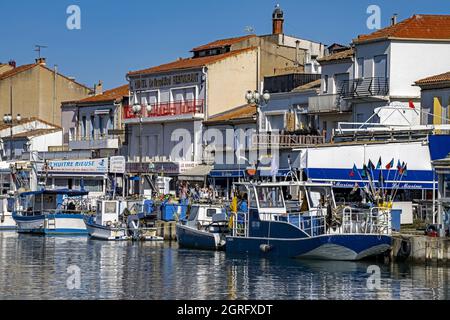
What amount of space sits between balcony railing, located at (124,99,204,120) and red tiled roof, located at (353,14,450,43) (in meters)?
13.6

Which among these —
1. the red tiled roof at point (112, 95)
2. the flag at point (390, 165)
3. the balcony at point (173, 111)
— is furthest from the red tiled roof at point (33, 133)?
the flag at point (390, 165)

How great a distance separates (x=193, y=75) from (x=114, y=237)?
758 inches

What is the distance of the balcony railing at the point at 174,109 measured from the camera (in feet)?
232

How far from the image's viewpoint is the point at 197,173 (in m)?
67.7

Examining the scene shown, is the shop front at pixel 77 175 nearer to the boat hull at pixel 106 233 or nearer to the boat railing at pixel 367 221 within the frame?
the boat hull at pixel 106 233

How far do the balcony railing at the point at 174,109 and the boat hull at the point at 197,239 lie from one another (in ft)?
69.0

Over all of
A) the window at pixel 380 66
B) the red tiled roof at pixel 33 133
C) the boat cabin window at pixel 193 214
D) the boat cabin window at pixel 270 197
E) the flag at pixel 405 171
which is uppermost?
the window at pixel 380 66

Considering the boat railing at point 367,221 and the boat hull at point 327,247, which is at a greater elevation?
the boat railing at point 367,221

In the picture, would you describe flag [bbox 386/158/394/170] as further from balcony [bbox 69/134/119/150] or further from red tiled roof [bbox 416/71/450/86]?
balcony [bbox 69/134/119/150]

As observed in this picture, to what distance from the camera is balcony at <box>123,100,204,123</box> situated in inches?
2788

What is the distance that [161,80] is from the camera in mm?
74438

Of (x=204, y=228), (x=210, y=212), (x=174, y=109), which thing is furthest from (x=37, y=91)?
(x=204, y=228)

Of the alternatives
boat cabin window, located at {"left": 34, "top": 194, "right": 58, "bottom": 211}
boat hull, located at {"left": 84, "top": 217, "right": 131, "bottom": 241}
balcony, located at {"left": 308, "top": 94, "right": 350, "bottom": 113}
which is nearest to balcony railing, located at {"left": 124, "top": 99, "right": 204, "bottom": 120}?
balcony, located at {"left": 308, "top": 94, "right": 350, "bottom": 113}
